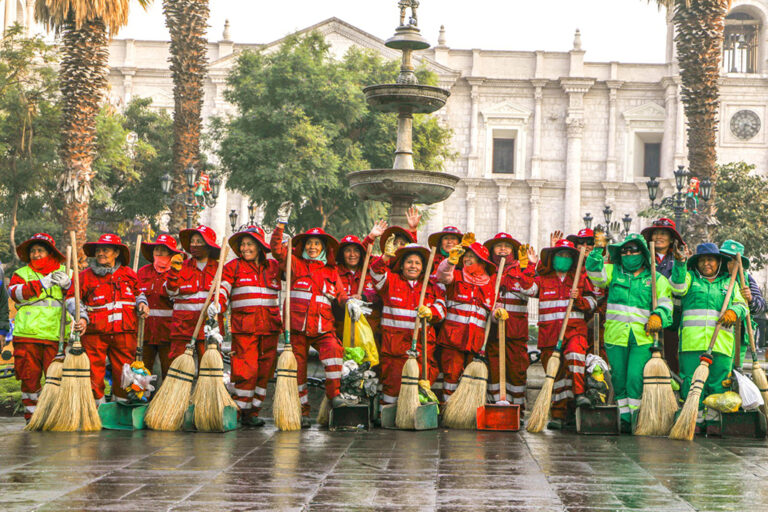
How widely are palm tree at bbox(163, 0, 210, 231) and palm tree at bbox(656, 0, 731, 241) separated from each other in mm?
10806

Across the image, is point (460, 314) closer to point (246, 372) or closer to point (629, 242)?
point (629, 242)

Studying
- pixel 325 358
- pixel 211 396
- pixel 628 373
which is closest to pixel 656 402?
pixel 628 373

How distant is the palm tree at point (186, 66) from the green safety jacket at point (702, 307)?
1643cm

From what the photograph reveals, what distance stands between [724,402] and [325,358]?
138 inches

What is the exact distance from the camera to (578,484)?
253 inches

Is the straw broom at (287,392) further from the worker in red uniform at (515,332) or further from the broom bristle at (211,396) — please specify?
the worker in red uniform at (515,332)

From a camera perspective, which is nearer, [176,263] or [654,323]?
[654,323]

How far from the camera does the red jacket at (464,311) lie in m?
9.88

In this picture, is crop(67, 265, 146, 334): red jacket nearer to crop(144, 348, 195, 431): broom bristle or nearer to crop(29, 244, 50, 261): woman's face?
crop(29, 244, 50, 261): woman's face

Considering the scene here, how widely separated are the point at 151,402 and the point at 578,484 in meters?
4.09

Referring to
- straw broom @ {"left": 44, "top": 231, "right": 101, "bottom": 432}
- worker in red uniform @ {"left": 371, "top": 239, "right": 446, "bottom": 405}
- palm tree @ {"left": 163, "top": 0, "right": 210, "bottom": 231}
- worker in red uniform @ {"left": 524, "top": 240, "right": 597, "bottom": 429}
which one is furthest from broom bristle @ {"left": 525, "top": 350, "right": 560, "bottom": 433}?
palm tree @ {"left": 163, "top": 0, "right": 210, "bottom": 231}

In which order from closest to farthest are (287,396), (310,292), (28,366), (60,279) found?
(287,396) → (60,279) → (28,366) → (310,292)

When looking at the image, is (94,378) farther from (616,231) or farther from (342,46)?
(342,46)

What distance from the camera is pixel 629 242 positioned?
9492 millimetres
